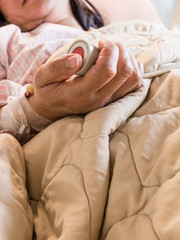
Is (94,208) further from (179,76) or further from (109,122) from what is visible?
(179,76)

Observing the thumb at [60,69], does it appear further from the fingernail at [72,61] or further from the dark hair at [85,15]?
the dark hair at [85,15]

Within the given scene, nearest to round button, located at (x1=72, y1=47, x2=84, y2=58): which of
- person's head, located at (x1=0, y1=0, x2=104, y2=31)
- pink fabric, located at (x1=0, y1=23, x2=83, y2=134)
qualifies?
pink fabric, located at (x1=0, y1=23, x2=83, y2=134)

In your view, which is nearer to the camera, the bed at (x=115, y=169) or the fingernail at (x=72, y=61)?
the bed at (x=115, y=169)

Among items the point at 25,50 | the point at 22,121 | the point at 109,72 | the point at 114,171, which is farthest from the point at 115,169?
the point at 25,50

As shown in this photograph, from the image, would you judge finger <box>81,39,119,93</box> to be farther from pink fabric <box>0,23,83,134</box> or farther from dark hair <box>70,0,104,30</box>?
dark hair <box>70,0,104,30</box>

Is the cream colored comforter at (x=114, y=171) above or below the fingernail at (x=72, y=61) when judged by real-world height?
below

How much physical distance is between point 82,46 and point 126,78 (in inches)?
4.6

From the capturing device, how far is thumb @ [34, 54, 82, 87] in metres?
0.58

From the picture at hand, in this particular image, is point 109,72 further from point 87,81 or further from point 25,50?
point 25,50

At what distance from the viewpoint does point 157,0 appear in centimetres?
210

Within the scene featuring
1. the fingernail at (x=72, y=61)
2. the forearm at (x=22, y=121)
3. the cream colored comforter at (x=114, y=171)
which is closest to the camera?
the cream colored comforter at (x=114, y=171)

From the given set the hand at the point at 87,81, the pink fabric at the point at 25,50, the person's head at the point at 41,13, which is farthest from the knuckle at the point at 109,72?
the person's head at the point at 41,13

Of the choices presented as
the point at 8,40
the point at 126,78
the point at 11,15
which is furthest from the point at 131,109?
the point at 11,15

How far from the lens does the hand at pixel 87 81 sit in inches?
23.3
